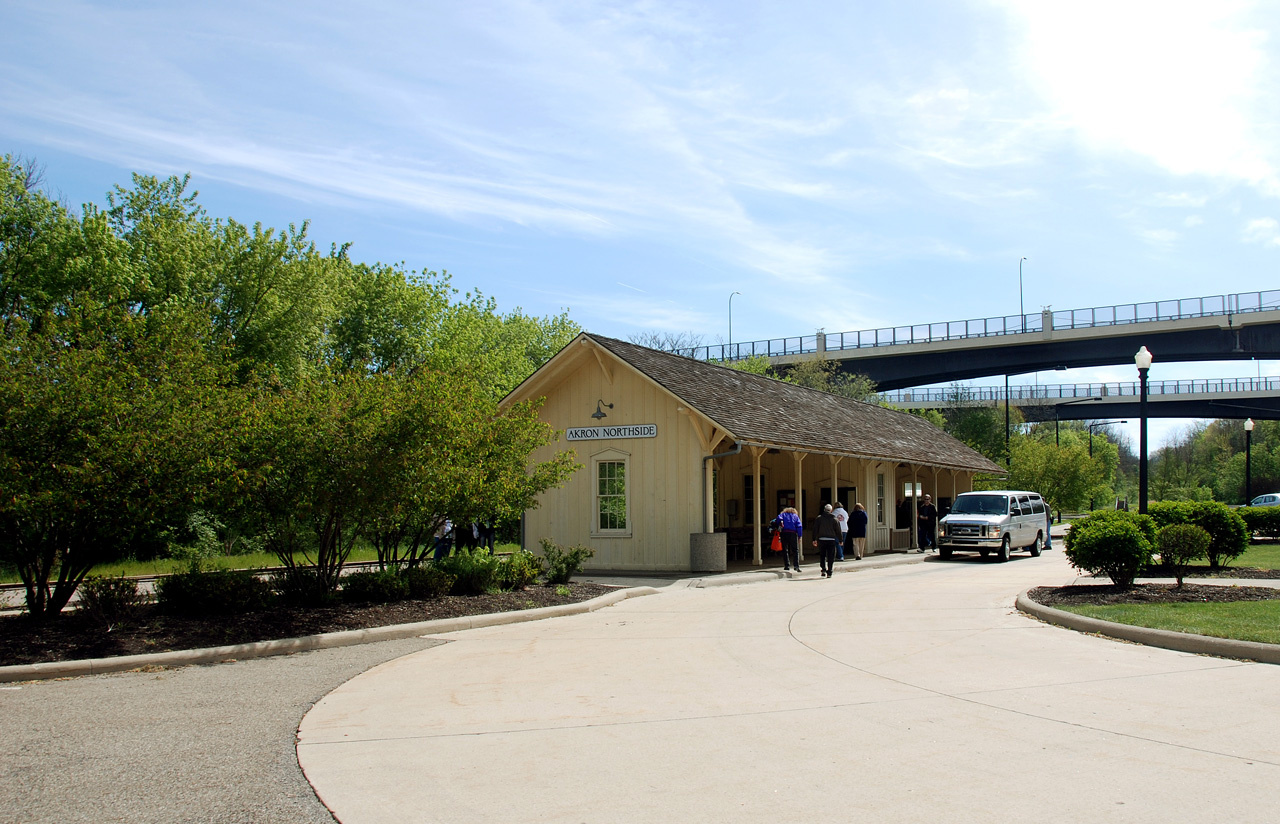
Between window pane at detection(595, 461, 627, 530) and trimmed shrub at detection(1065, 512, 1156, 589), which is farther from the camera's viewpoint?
window pane at detection(595, 461, 627, 530)

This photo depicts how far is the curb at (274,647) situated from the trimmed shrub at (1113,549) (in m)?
7.63

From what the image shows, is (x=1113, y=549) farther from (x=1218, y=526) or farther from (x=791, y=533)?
(x=791, y=533)

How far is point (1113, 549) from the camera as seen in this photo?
14.6 meters

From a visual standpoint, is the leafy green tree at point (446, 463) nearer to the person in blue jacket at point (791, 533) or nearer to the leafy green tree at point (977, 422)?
the person in blue jacket at point (791, 533)

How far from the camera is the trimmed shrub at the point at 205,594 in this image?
12281mm

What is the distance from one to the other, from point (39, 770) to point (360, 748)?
1.87 m

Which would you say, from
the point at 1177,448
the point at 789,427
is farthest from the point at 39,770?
the point at 1177,448

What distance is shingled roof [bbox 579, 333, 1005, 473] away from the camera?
22.5 metres

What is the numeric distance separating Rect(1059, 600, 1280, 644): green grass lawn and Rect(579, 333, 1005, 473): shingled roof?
31.2ft

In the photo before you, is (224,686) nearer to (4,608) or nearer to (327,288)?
(4,608)

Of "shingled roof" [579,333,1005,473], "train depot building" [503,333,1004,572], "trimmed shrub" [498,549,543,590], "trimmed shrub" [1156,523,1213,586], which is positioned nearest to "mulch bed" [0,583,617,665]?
"trimmed shrub" [498,549,543,590]

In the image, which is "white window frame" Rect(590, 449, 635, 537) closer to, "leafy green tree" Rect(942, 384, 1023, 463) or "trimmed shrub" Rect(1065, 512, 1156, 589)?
"trimmed shrub" Rect(1065, 512, 1156, 589)

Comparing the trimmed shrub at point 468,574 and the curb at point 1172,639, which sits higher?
the trimmed shrub at point 468,574

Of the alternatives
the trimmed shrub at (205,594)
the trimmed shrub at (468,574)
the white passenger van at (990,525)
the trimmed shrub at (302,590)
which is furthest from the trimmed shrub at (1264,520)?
the trimmed shrub at (205,594)
